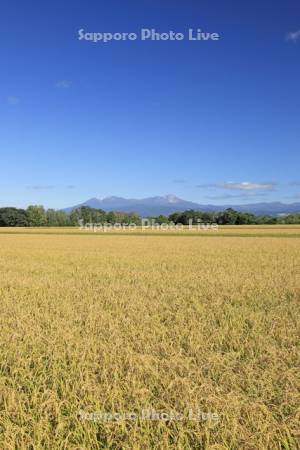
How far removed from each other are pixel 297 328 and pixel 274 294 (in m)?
3.83

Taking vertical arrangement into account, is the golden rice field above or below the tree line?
below

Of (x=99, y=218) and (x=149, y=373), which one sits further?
(x=99, y=218)

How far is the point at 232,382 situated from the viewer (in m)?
4.64

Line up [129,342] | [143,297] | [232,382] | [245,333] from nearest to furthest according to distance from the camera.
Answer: [232,382] → [129,342] → [245,333] → [143,297]

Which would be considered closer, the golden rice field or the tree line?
the golden rice field

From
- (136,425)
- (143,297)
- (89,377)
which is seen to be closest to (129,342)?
(89,377)

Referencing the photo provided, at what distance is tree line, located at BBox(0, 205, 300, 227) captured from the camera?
107 metres

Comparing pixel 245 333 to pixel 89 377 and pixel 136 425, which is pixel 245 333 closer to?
pixel 89 377

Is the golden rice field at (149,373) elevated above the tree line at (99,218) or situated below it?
below

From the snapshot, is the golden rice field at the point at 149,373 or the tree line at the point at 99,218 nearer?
the golden rice field at the point at 149,373

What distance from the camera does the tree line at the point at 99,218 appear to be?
107 metres

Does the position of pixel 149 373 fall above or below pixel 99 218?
below

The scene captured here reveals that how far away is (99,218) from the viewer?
5394 inches

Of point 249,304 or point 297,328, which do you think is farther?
point 249,304
